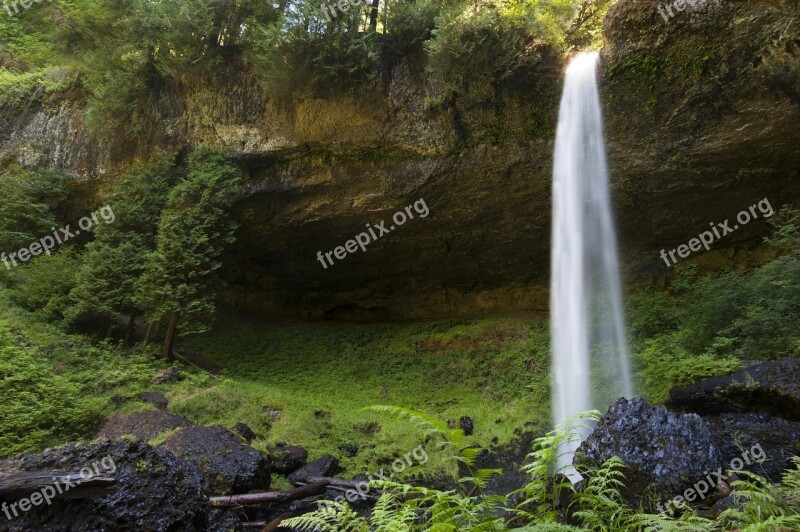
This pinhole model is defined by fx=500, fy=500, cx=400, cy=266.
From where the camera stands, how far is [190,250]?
35.8ft

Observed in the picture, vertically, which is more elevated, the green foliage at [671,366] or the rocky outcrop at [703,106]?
the rocky outcrop at [703,106]

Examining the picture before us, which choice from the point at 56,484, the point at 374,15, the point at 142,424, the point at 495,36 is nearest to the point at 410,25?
the point at 374,15

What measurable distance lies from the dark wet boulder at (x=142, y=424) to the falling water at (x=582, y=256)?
22.5 feet

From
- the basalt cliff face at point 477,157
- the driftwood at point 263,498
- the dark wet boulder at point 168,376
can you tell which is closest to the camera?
the driftwood at point 263,498

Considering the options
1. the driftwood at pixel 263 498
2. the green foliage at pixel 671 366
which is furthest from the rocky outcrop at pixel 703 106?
the driftwood at pixel 263 498

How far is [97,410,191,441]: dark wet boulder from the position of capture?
8.02m

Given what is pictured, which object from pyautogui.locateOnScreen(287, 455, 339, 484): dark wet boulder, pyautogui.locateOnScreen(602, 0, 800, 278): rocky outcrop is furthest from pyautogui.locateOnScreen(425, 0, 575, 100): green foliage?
pyautogui.locateOnScreen(287, 455, 339, 484): dark wet boulder

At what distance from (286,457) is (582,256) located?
704cm

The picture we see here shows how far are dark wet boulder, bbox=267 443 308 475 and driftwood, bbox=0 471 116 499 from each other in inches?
153

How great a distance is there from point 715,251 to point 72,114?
17.4 meters

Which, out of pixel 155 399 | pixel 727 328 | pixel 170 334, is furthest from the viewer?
pixel 170 334

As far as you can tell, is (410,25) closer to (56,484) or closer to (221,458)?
(221,458)

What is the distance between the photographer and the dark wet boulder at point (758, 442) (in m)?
5.00

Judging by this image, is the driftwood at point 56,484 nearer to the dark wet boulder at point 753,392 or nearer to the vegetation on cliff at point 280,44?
the dark wet boulder at point 753,392
